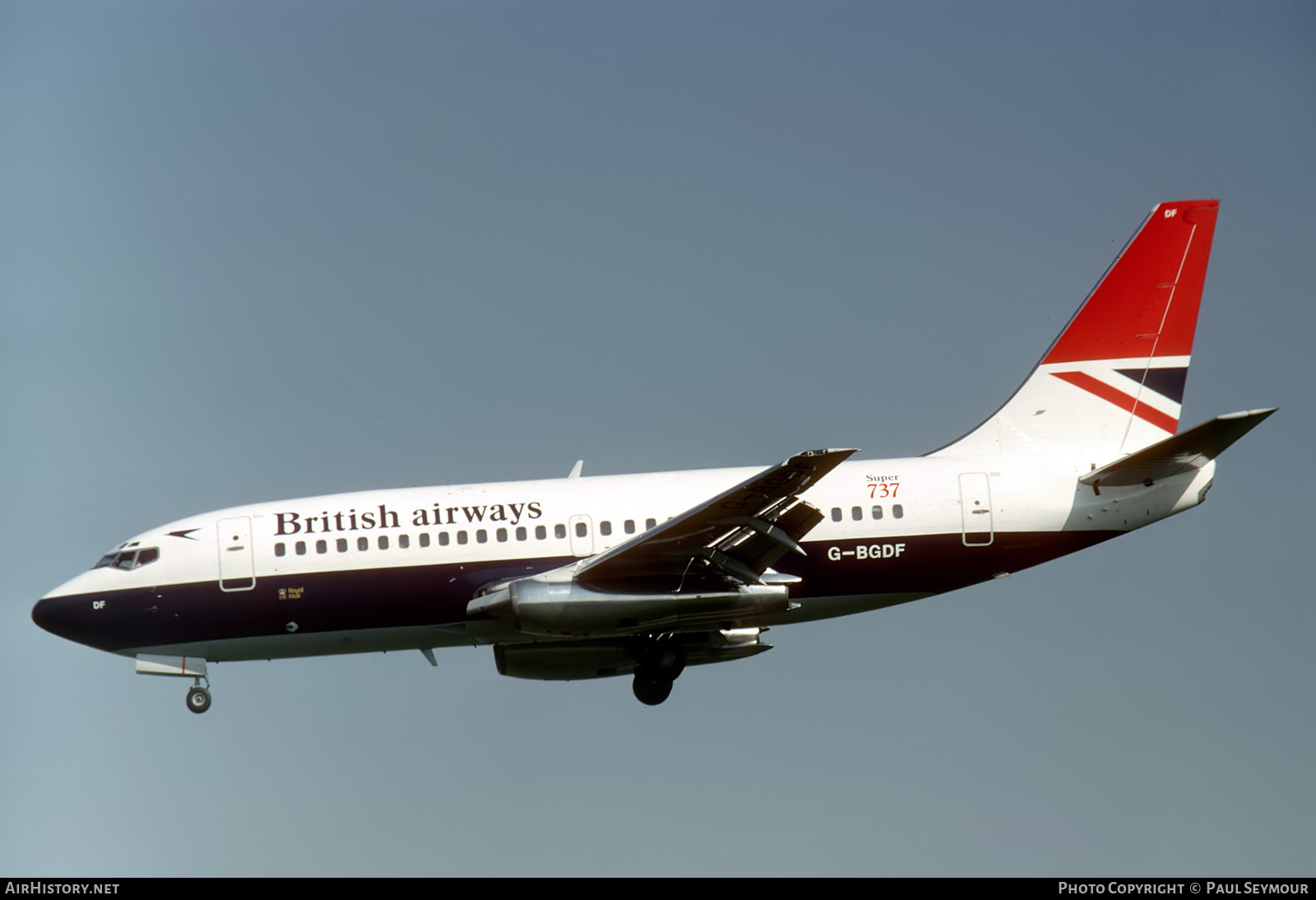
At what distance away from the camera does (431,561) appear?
29.5 metres

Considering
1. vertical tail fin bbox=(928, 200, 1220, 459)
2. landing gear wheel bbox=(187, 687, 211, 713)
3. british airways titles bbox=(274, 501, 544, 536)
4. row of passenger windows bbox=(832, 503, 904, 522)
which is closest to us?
british airways titles bbox=(274, 501, 544, 536)

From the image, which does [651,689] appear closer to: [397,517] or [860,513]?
[860,513]

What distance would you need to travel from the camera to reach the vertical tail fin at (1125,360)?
32375mm

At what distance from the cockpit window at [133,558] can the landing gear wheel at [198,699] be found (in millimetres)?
2919

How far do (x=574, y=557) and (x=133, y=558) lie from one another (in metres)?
9.58

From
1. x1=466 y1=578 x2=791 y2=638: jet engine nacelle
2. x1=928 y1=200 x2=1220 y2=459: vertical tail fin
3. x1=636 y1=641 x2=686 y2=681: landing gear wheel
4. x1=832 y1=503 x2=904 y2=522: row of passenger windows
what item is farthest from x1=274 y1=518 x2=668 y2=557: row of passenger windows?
x1=928 y1=200 x2=1220 y2=459: vertical tail fin

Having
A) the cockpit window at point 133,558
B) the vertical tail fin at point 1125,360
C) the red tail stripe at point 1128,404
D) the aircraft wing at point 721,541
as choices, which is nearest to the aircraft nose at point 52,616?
the cockpit window at point 133,558

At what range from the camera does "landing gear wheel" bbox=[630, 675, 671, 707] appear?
3102 cm

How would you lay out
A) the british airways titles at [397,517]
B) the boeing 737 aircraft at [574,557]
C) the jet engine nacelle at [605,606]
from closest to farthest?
the jet engine nacelle at [605,606] → the boeing 737 aircraft at [574,557] → the british airways titles at [397,517]

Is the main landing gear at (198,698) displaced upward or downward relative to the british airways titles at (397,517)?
downward

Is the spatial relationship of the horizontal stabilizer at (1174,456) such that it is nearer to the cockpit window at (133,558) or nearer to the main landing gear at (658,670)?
the main landing gear at (658,670)

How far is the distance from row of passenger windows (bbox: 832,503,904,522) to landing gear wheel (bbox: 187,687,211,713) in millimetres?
13945

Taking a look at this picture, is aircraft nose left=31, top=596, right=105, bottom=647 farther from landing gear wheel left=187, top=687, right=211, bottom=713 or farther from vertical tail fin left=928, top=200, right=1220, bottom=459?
vertical tail fin left=928, top=200, right=1220, bottom=459

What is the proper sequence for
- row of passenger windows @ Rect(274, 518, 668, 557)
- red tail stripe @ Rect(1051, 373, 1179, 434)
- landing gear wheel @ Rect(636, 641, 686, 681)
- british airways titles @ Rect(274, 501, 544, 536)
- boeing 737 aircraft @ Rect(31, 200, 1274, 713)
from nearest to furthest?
boeing 737 aircraft @ Rect(31, 200, 1274, 713) → row of passenger windows @ Rect(274, 518, 668, 557) → british airways titles @ Rect(274, 501, 544, 536) → landing gear wheel @ Rect(636, 641, 686, 681) → red tail stripe @ Rect(1051, 373, 1179, 434)
